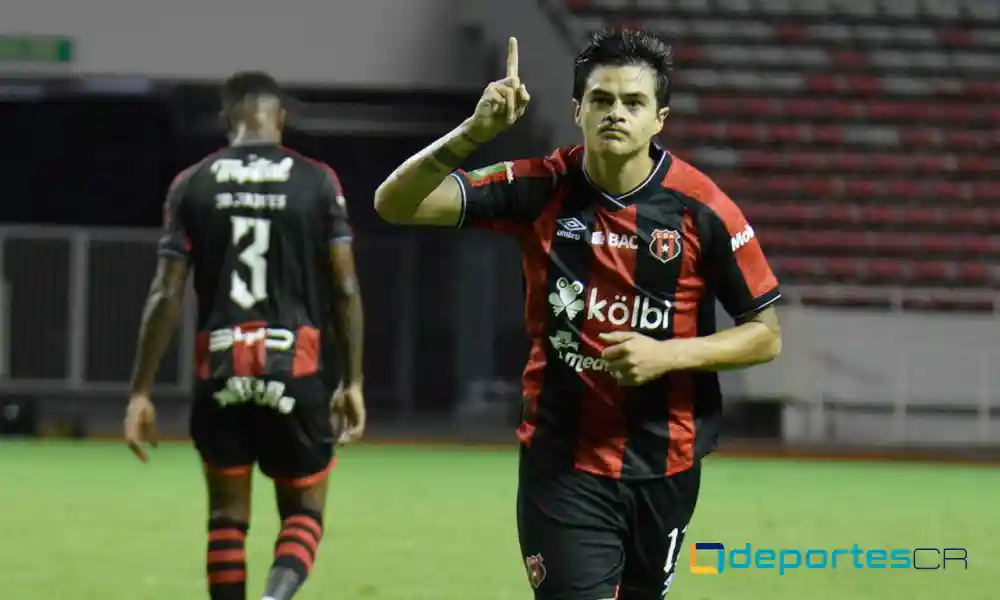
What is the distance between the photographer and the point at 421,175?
12.2 feet

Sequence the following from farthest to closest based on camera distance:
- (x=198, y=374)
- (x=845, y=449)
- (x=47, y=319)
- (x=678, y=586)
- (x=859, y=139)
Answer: (x=859, y=139) → (x=47, y=319) → (x=845, y=449) → (x=678, y=586) → (x=198, y=374)

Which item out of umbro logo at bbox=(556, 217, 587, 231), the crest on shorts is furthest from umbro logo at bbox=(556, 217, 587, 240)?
the crest on shorts

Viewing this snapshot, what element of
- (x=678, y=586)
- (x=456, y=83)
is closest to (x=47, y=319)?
(x=456, y=83)

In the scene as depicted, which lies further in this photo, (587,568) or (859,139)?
(859,139)

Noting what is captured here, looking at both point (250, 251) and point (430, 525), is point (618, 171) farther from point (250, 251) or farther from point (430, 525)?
point (430, 525)

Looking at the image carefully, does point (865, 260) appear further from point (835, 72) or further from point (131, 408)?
point (131, 408)

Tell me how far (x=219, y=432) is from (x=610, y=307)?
1.79m

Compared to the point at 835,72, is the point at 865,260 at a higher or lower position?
lower

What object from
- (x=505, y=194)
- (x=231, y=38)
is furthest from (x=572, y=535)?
(x=231, y=38)

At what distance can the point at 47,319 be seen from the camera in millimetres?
16812

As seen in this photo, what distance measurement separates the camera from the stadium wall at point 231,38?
1706 centimetres

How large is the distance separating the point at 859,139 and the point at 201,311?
13.6 m

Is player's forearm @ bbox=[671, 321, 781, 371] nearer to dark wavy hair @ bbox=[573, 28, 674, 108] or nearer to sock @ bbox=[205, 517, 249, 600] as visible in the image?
dark wavy hair @ bbox=[573, 28, 674, 108]

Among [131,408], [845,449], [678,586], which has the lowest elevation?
[845,449]
